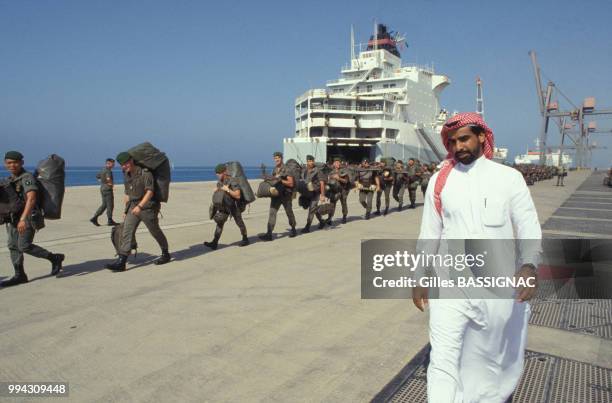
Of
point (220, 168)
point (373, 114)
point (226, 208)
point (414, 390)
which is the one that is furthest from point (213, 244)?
point (373, 114)

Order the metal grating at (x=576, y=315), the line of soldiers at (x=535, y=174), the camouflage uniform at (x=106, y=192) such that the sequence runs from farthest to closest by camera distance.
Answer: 1. the line of soldiers at (x=535, y=174)
2. the camouflage uniform at (x=106, y=192)
3. the metal grating at (x=576, y=315)

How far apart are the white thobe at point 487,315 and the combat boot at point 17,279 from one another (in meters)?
4.96

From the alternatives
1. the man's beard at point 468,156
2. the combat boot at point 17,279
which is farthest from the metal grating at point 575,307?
the combat boot at point 17,279

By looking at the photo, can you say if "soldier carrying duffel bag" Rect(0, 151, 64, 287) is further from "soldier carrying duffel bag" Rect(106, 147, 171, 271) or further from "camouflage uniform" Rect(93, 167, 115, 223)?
"camouflage uniform" Rect(93, 167, 115, 223)

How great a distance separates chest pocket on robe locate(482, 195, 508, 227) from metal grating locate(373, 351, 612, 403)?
3.75ft

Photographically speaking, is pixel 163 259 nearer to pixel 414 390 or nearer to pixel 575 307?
pixel 414 390

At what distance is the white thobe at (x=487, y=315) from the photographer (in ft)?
6.22

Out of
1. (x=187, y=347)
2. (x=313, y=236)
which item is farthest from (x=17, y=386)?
(x=313, y=236)

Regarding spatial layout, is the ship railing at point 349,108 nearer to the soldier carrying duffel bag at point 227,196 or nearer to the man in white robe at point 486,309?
the soldier carrying duffel bag at point 227,196

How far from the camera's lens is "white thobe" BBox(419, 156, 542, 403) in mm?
1895

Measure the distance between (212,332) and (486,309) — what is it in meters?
2.31

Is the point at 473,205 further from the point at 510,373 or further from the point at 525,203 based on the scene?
the point at 510,373

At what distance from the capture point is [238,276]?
5152 millimetres

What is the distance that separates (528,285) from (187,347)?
2.44 metres
